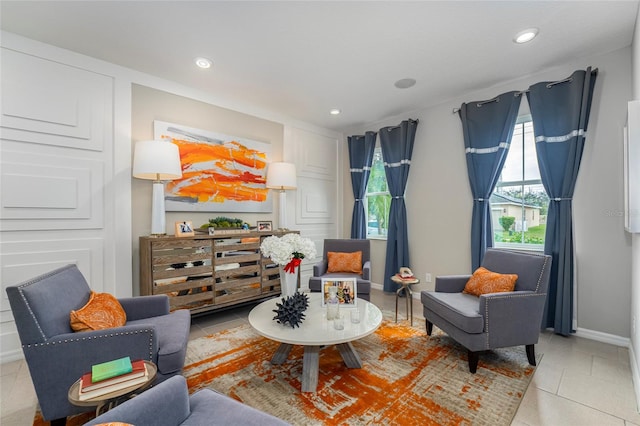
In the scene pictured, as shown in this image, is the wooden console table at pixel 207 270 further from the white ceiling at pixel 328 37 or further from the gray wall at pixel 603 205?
the gray wall at pixel 603 205

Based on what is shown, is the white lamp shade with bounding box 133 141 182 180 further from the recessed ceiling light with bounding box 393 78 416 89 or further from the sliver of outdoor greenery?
the sliver of outdoor greenery

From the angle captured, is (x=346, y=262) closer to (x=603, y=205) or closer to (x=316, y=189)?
(x=316, y=189)

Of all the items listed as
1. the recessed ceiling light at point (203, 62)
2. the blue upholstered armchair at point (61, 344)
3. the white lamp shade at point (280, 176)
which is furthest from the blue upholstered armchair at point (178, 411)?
the white lamp shade at point (280, 176)

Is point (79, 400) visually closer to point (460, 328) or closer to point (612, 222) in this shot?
point (460, 328)

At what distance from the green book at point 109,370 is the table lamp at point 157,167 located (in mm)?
1856

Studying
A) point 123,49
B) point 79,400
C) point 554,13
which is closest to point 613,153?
point 554,13

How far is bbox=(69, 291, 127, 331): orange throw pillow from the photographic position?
161 cm

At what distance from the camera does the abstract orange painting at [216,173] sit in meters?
3.26

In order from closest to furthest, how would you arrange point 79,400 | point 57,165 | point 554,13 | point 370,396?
point 79,400
point 370,396
point 554,13
point 57,165

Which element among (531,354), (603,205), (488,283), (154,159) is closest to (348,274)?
(488,283)

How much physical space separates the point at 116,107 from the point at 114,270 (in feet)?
5.27

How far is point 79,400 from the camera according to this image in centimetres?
113

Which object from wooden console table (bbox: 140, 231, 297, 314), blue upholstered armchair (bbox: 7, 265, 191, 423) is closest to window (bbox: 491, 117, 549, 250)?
wooden console table (bbox: 140, 231, 297, 314)

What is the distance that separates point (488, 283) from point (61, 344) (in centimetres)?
295
